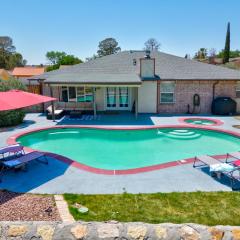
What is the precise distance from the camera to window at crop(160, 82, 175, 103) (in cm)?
2416

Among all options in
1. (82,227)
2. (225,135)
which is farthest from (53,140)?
(82,227)

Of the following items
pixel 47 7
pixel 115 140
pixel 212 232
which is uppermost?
pixel 47 7

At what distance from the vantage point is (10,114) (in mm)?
19469

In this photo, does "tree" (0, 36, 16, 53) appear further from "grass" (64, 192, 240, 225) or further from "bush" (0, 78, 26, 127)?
"grass" (64, 192, 240, 225)

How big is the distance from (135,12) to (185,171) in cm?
2198

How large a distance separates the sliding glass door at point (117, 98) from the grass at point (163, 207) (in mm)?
17184

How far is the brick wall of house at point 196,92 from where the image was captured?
78.6 feet

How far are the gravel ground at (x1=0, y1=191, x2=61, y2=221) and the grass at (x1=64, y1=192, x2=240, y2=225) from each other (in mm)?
570

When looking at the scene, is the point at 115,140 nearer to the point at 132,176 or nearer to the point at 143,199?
the point at 132,176

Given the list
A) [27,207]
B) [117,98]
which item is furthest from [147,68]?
[27,207]

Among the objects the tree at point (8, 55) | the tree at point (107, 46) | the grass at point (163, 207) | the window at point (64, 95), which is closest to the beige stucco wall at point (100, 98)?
the window at point (64, 95)

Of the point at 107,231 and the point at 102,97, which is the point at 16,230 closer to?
the point at 107,231

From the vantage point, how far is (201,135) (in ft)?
60.2

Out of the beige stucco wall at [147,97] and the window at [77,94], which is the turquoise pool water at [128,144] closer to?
the beige stucco wall at [147,97]
